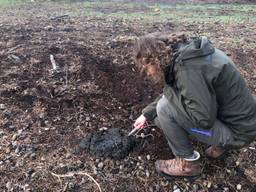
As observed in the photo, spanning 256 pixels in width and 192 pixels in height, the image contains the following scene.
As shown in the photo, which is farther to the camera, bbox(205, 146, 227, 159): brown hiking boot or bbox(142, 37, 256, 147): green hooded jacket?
bbox(205, 146, 227, 159): brown hiking boot

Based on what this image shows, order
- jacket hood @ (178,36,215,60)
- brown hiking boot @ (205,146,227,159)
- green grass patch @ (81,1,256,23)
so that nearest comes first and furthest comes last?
jacket hood @ (178,36,215,60), brown hiking boot @ (205,146,227,159), green grass patch @ (81,1,256,23)

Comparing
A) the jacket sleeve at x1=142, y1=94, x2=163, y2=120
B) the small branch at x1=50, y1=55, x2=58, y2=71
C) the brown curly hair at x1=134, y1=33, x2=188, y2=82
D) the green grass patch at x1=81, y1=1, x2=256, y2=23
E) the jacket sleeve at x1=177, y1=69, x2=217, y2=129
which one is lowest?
the green grass patch at x1=81, y1=1, x2=256, y2=23

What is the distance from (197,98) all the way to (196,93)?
0.04 m

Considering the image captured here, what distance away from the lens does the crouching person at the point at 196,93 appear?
8.66 feet

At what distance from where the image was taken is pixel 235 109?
2904mm

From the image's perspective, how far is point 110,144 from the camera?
355 cm

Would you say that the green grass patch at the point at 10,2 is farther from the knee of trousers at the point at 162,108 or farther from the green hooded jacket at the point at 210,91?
the green hooded jacket at the point at 210,91

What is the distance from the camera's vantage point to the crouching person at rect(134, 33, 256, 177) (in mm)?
2641

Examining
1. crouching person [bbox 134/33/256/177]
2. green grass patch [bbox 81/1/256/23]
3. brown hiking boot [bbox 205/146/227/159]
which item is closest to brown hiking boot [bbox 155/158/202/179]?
crouching person [bbox 134/33/256/177]

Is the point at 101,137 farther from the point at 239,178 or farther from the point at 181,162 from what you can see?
the point at 239,178

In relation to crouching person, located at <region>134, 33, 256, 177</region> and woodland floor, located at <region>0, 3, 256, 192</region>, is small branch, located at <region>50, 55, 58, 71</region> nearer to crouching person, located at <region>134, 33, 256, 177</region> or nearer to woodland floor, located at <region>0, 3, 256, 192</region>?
woodland floor, located at <region>0, 3, 256, 192</region>

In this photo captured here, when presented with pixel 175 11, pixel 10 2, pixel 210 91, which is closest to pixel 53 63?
pixel 210 91

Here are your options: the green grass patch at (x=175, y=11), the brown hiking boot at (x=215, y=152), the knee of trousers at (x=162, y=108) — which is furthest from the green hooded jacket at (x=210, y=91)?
the green grass patch at (x=175, y=11)

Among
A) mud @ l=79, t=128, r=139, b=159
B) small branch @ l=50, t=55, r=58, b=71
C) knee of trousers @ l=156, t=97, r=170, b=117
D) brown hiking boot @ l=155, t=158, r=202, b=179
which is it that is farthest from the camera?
small branch @ l=50, t=55, r=58, b=71
